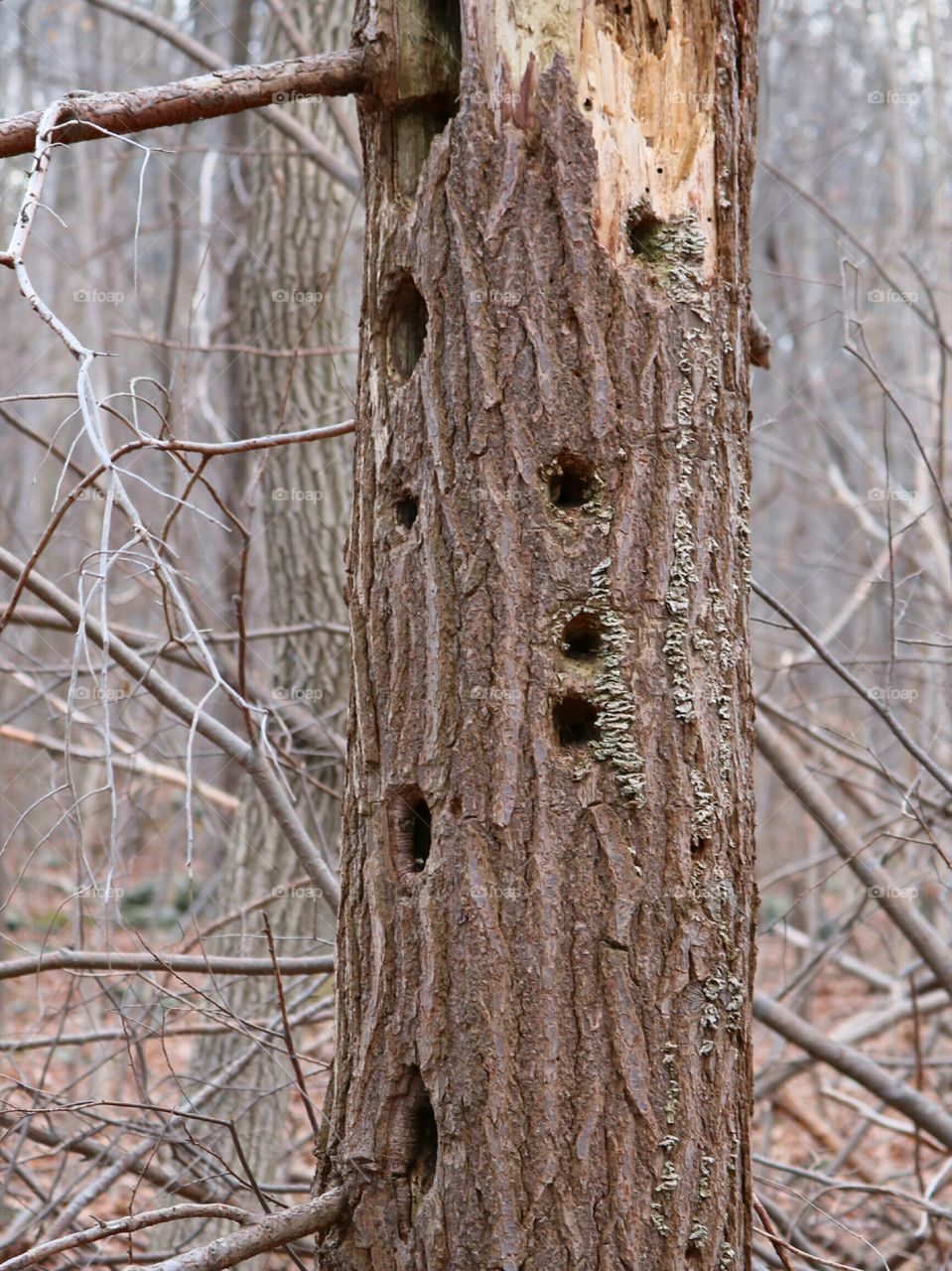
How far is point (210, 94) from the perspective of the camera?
1.98 meters

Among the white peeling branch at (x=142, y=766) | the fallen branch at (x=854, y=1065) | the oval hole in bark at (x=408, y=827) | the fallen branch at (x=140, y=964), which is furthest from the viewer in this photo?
the white peeling branch at (x=142, y=766)

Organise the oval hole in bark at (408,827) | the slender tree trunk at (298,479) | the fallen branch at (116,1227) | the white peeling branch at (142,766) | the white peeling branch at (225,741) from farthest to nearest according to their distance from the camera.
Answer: the slender tree trunk at (298,479)
the white peeling branch at (142,766)
the white peeling branch at (225,741)
the oval hole in bark at (408,827)
the fallen branch at (116,1227)

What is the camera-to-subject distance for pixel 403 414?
6.42 ft

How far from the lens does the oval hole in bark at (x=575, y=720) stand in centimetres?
185

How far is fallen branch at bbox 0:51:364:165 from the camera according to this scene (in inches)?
→ 76.0

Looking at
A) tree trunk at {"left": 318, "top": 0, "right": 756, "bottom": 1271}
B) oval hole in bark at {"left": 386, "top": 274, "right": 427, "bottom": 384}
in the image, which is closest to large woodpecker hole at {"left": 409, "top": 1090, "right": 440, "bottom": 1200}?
tree trunk at {"left": 318, "top": 0, "right": 756, "bottom": 1271}

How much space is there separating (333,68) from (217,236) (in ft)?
16.6

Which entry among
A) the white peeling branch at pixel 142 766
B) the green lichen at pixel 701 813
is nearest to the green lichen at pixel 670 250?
the green lichen at pixel 701 813

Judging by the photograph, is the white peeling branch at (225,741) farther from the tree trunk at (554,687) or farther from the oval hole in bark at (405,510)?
the oval hole in bark at (405,510)

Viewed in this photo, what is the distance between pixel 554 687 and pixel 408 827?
34 centimetres

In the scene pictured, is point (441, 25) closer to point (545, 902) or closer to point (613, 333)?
point (613, 333)

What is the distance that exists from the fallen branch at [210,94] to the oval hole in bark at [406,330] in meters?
0.37

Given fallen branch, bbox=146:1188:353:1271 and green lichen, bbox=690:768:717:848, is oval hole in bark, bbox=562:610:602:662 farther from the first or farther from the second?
fallen branch, bbox=146:1188:353:1271

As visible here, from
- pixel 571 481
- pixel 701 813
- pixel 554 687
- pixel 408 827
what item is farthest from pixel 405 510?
pixel 701 813
